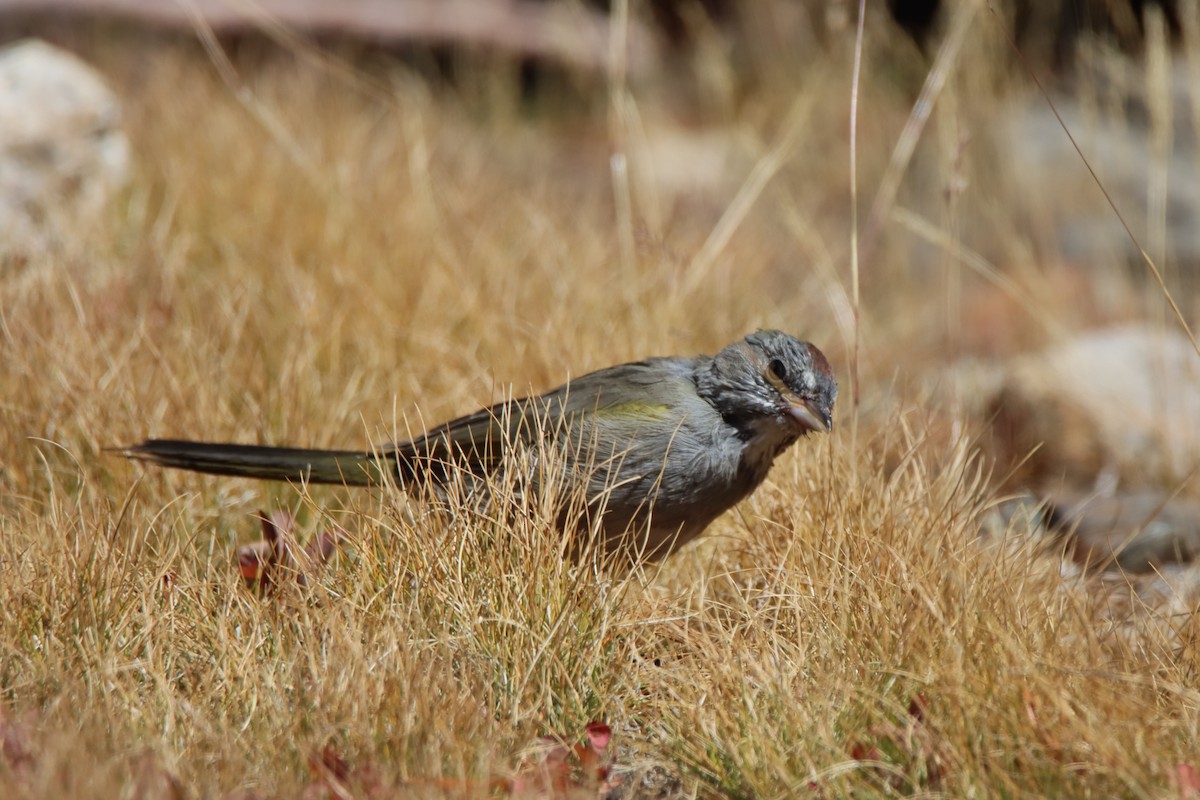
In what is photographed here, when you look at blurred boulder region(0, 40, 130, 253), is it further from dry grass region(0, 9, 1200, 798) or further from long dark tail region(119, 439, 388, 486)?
long dark tail region(119, 439, 388, 486)

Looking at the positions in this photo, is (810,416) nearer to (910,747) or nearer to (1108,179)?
(910,747)

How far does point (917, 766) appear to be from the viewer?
2.45 meters

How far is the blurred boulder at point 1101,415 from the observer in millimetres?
5418

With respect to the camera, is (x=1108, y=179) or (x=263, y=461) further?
(x=1108, y=179)

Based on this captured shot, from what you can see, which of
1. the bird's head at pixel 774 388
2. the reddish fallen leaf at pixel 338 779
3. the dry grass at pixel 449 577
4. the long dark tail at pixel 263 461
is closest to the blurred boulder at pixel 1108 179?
the dry grass at pixel 449 577

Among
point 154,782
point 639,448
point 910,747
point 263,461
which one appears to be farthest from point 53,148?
point 910,747

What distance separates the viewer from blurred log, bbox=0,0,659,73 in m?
8.20

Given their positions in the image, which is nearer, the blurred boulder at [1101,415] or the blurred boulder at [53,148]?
the blurred boulder at [53,148]

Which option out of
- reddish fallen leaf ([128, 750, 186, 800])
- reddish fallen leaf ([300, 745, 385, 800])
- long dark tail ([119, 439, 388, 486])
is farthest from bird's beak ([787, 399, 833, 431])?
reddish fallen leaf ([128, 750, 186, 800])

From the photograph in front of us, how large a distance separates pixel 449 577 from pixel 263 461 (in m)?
0.74

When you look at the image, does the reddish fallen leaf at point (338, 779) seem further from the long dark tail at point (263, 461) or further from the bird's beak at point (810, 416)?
the bird's beak at point (810, 416)

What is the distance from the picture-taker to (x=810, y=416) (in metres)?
3.18

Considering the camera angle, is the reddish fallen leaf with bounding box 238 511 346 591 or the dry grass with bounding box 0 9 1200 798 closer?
the dry grass with bounding box 0 9 1200 798

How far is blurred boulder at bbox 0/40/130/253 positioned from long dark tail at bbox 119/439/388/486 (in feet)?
7.25
